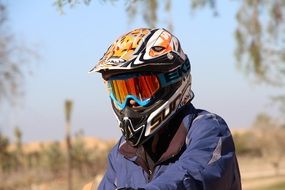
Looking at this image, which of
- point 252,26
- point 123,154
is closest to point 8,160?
point 252,26

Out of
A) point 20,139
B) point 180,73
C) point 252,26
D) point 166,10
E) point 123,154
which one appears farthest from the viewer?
point 20,139

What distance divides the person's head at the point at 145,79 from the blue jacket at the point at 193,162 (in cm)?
10

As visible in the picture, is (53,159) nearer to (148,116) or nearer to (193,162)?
(148,116)

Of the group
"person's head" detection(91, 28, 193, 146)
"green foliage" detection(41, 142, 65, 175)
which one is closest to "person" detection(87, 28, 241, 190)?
"person's head" detection(91, 28, 193, 146)

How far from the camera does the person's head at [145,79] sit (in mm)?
2938

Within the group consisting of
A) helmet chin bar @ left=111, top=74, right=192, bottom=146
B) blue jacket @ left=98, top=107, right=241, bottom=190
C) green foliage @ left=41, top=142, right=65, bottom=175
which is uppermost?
helmet chin bar @ left=111, top=74, right=192, bottom=146

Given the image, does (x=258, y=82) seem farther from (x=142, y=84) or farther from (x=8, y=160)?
(x=8, y=160)

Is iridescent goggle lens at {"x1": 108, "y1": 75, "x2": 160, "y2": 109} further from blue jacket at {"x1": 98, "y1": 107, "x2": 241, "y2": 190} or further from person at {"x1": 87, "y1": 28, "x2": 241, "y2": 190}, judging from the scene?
blue jacket at {"x1": 98, "y1": 107, "x2": 241, "y2": 190}

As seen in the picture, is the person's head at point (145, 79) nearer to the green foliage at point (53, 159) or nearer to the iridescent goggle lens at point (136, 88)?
the iridescent goggle lens at point (136, 88)

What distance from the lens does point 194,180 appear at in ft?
8.84

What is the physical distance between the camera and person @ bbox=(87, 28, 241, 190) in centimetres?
281

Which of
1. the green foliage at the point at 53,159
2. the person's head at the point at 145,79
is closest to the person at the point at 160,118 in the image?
the person's head at the point at 145,79

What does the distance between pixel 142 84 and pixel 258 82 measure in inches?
520

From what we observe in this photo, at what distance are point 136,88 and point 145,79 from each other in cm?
5
